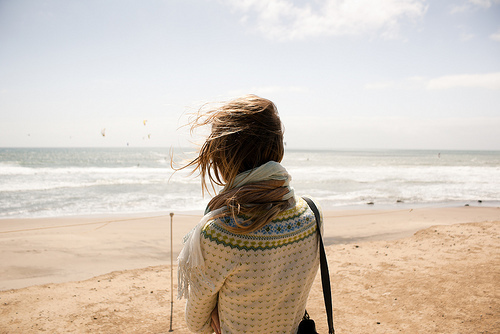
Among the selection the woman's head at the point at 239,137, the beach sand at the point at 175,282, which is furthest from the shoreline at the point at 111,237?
the woman's head at the point at 239,137

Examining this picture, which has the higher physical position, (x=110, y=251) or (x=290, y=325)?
(x=290, y=325)

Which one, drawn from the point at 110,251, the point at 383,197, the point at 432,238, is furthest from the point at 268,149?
the point at 383,197

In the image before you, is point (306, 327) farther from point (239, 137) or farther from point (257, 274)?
point (239, 137)

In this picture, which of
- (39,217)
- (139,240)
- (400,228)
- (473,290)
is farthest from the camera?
(39,217)

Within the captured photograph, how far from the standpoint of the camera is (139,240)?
7137 mm

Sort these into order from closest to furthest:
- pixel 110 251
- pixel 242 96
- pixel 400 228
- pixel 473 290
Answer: pixel 242 96 < pixel 473 290 < pixel 110 251 < pixel 400 228

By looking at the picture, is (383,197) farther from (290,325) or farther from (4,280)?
(290,325)

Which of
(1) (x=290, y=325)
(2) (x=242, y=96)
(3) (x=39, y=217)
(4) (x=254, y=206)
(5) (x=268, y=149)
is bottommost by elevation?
(3) (x=39, y=217)

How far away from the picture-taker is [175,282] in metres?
4.59

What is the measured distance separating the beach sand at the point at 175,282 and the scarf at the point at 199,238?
9.66 feet

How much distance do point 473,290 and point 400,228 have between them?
172 inches

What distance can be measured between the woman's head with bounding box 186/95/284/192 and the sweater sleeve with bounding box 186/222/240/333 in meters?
0.18

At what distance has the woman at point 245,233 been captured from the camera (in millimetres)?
875

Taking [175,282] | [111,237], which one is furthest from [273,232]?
[111,237]
